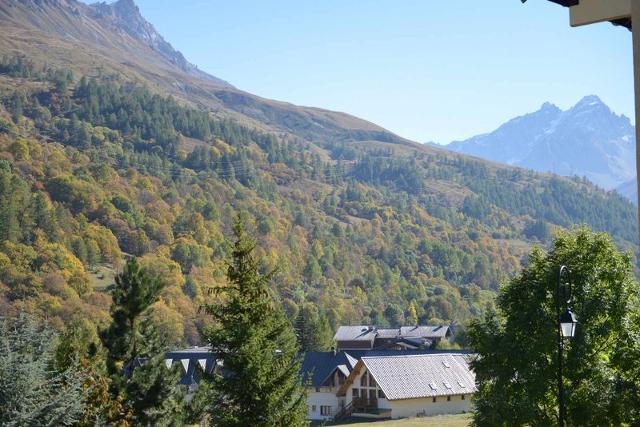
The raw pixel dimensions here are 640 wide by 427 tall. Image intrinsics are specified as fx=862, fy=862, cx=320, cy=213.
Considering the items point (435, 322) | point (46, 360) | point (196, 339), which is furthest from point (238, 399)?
point (435, 322)

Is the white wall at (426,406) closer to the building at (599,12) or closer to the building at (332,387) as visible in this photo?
the building at (332,387)

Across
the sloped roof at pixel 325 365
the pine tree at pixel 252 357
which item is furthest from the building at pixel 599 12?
the sloped roof at pixel 325 365

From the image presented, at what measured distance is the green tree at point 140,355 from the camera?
33594 millimetres

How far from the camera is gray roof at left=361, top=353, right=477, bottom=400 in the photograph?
78500 mm

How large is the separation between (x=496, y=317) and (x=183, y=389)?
43.5ft

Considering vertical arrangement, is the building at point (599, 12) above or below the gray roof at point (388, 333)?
above

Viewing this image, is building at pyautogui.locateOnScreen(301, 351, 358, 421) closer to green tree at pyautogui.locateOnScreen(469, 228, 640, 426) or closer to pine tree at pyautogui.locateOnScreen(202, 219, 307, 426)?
green tree at pyautogui.locateOnScreen(469, 228, 640, 426)

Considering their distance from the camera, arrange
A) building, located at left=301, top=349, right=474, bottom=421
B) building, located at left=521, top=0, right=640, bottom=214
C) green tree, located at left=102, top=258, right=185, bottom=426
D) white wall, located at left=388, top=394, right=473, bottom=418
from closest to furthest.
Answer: building, located at left=521, top=0, right=640, bottom=214 → green tree, located at left=102, top=258, right=185, bottom=426 → white wall, located at left=388, top=394, right=473, bottom=418 → building, located at left=301, top=349, right=474, bottom=421

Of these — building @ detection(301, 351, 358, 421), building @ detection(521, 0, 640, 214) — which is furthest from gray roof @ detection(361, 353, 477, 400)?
building @ detection(521, 0, 640, 214)

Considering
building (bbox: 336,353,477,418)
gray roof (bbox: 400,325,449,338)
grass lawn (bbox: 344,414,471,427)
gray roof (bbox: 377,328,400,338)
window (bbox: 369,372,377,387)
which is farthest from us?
gray roof (bbox: 400,325,449,338)

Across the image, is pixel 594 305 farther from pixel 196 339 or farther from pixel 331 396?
pixel 196 339

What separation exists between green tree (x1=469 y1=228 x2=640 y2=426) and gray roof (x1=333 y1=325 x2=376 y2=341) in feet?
372

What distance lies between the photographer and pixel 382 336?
145 meters

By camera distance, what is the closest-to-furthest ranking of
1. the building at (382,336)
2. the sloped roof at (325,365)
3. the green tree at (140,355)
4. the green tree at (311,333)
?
the green tree at (140,355)
the sloped roof at (325,365)
the green tree at (311,333)
the building at (382,336)
